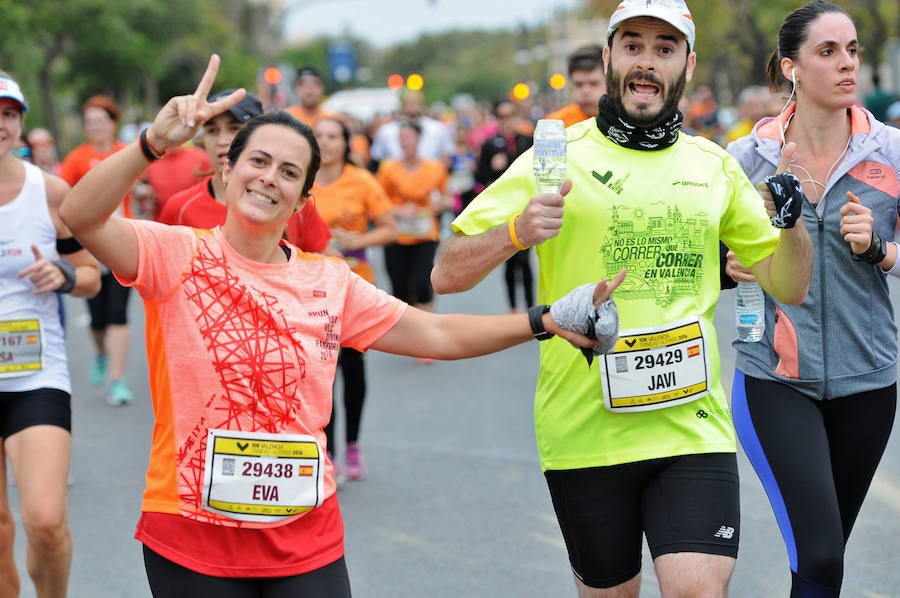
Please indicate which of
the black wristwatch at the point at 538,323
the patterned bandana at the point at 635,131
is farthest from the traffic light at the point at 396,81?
the black wristwatch at the point at 538,323

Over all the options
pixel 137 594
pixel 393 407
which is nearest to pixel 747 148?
pixel 137 594

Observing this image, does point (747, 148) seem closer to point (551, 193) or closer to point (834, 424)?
point (834, 424)

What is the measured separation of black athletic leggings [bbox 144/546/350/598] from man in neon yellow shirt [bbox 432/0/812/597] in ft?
2.68

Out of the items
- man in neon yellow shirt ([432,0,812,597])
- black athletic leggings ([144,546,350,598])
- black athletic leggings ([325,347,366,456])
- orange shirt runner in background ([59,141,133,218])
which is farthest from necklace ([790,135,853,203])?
orange shirt runner in background ([59,141,133,218])

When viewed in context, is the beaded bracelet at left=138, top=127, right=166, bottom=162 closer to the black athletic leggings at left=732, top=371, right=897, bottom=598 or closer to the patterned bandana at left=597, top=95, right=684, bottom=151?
the patterned bandana at left=597, top=95, right=684, bottom=151

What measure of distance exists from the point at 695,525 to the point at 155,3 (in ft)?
135

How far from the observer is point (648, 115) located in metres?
3.88

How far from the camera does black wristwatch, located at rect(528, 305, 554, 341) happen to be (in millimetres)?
3434

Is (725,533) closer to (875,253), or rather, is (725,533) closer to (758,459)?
(758,459)

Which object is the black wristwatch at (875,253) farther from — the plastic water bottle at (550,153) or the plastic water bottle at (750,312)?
the plastic water bottle at (550,153)

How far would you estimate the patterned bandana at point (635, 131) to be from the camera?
3916mm

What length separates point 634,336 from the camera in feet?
12.7

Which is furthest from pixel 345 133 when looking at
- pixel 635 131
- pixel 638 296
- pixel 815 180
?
pixel 638 296

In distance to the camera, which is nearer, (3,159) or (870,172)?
(870,172)
